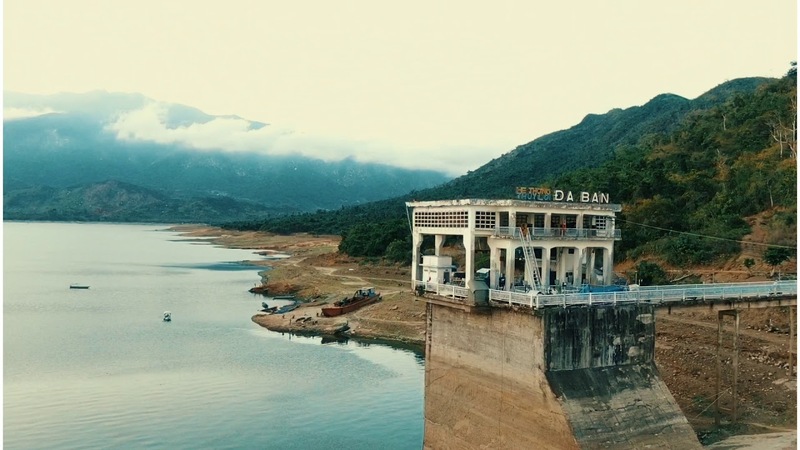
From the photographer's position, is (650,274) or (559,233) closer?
(559,233)

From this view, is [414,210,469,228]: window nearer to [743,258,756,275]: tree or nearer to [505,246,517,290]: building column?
[505,246,517,290]: building column

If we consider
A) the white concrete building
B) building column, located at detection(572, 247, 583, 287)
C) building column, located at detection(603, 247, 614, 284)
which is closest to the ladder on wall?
the white concrete building

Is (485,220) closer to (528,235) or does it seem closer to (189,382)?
(528,235)

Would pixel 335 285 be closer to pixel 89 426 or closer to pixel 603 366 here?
pixel 89 426

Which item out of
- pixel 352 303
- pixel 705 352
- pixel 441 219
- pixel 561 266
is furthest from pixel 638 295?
pixel 352 303

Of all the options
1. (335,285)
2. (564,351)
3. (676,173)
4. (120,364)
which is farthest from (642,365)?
(335,285)

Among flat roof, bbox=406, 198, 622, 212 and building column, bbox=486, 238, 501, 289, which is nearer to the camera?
flat roof, bbox=406, 198, 622, 212
